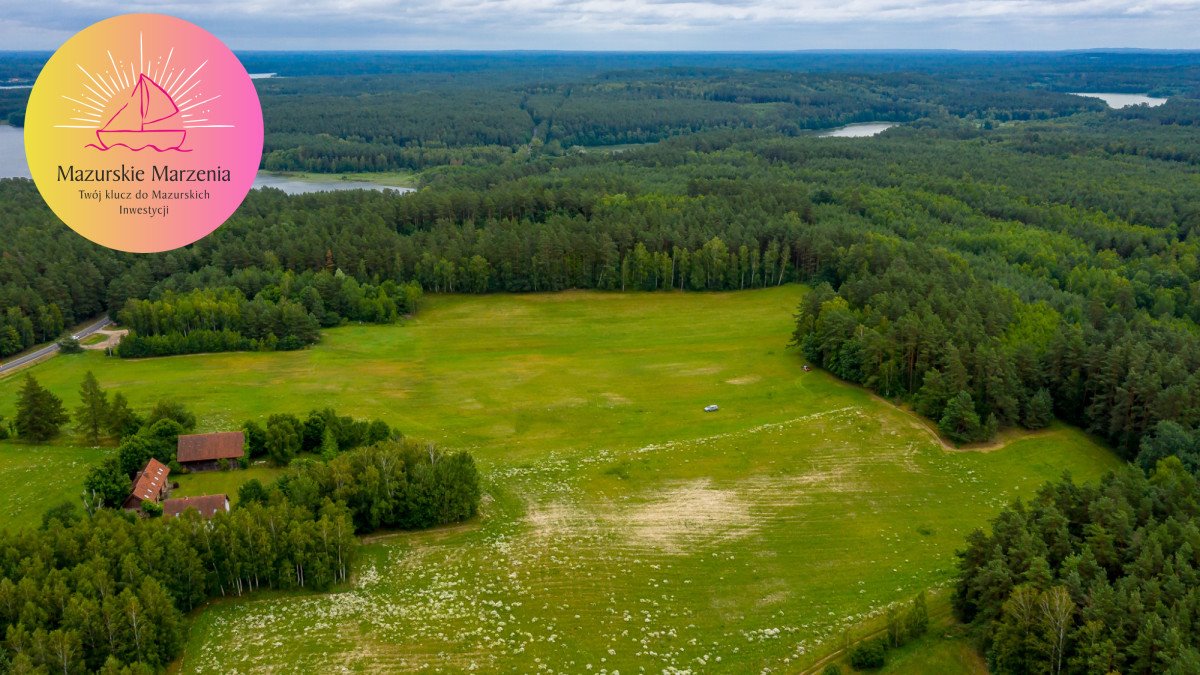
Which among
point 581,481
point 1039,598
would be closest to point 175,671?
point 581,481

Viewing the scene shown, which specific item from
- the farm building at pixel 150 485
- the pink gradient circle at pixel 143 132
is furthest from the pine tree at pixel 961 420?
the farm building at pixel 150 485

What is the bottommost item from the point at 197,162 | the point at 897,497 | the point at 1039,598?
the point at 897,497

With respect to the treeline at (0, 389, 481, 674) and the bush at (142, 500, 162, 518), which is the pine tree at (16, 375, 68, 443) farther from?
the bush at (142, 500, 162, 518)

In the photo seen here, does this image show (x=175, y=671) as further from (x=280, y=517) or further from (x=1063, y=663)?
(x=1063, y=663)

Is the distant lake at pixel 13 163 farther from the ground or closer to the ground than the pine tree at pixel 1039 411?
farther from the ground

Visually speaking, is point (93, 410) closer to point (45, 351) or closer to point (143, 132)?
point (143, 132)

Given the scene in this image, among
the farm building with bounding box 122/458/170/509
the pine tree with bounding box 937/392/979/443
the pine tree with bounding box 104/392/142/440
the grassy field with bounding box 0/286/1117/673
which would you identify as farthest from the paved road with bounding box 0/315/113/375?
the pine tree with bounding box 937/392/979/443

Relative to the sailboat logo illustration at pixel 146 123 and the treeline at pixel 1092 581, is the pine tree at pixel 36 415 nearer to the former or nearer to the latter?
the sailboat logo illustration at pixel 146 123
